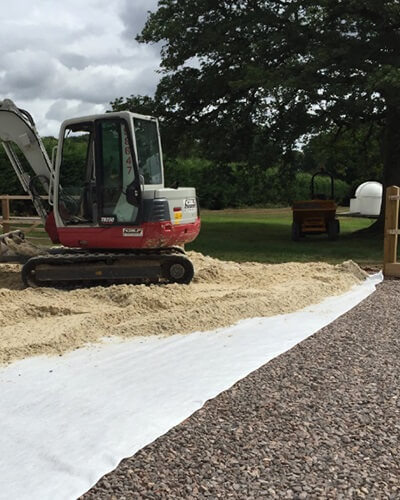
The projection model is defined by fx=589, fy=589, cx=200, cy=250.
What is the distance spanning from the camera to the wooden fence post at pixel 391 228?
9492 mm

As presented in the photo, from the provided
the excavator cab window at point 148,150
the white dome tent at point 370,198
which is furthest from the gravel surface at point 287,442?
the white dome tent at point 370,198

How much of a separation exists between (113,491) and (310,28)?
14.5 metres

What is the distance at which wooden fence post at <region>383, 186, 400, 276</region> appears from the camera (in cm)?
949

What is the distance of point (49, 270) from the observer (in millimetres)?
8086

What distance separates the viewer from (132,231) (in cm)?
795

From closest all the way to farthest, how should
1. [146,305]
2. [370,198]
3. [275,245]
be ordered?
[146,305] < [275,245] < [370,198]

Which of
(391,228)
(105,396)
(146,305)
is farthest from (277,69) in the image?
(105,396)

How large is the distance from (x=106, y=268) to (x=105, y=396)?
13.4 ft

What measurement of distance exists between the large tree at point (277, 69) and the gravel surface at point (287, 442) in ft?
30.3

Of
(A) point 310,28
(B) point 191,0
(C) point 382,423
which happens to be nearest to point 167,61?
(B) point 191,0

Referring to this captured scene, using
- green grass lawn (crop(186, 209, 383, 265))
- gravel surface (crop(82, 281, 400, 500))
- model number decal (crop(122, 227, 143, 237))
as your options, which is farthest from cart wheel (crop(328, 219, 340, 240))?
gravel surface (crop(82, 281, 400, 500))

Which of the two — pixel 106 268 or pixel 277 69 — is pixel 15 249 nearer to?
pixel 106 268

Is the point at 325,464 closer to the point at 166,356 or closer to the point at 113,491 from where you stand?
the point at 113,491

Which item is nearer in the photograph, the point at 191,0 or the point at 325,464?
the point at 325,464
